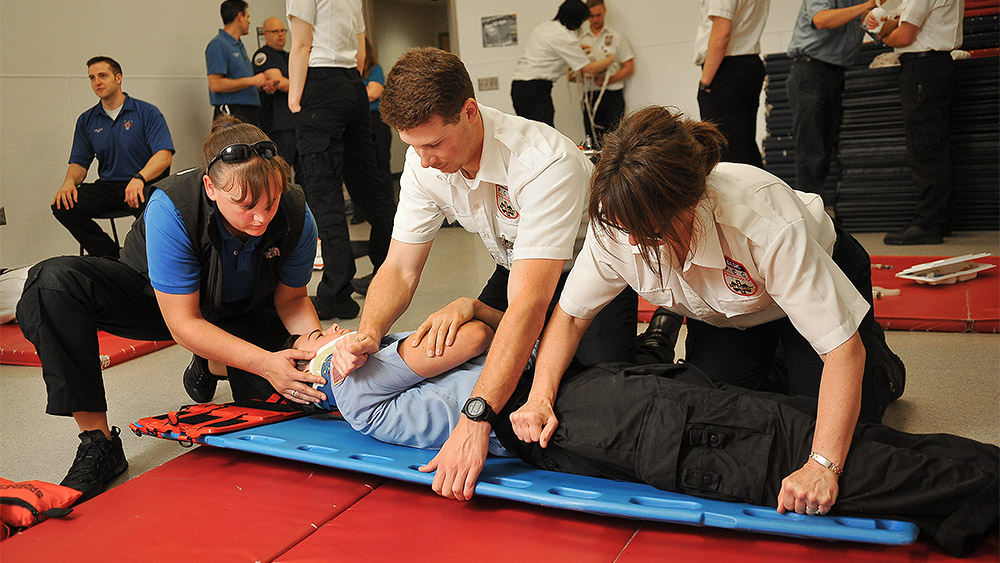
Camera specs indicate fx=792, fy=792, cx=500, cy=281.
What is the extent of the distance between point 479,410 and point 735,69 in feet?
9.59

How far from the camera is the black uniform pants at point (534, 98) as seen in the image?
614 cm

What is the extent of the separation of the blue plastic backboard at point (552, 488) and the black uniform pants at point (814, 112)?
131 inches

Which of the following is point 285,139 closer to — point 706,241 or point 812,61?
point 812,61

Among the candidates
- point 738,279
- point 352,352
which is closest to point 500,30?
point 352,352

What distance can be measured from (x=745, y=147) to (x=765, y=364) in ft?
7.07

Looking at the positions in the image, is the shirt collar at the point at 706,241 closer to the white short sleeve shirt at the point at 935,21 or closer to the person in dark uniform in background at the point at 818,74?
the person in dark uniform in background at the point at 818,74

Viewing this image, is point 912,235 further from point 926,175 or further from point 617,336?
Answer: point 617,336

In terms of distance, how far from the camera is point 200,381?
2.64 meters

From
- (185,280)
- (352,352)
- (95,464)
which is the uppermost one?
(185,280)

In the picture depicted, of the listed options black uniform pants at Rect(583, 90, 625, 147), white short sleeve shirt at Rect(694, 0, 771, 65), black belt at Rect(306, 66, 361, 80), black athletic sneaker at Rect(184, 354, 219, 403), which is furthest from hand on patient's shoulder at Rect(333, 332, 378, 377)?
black uniform pants at Rect(583, 90, 625, 147)

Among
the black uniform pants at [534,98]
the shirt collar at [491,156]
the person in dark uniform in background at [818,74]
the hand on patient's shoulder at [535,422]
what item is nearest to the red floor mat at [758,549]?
the hand on patient's shoulder at [535,422]

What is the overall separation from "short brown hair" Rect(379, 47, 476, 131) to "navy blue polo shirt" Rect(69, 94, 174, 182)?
12.4 feet

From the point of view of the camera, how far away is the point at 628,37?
6957 millimetres

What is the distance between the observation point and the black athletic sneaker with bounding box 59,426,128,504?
1972 mm
